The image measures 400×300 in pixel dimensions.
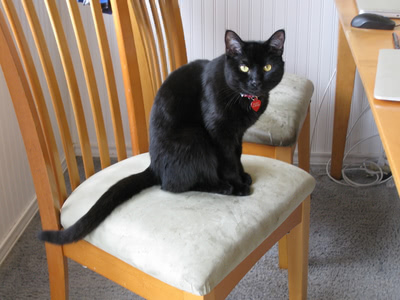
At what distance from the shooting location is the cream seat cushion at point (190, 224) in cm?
91

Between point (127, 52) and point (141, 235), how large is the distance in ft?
1.53

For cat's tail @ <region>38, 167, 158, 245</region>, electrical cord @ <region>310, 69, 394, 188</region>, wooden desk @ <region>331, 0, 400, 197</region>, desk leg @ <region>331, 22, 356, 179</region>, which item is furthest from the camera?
electrical cord @ <region>310, 69, 394, 188</region>

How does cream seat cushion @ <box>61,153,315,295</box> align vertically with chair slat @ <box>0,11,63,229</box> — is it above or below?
below

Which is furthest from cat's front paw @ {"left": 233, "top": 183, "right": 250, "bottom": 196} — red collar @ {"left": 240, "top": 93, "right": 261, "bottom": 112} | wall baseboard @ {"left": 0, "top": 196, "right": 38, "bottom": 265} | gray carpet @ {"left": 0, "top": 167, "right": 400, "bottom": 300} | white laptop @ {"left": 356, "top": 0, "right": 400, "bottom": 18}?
wall baseboard @ {"left": 0, "top": 196, "right": 38, "bottom": 265}

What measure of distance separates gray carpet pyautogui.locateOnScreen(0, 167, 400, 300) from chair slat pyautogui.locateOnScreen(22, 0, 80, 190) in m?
0.50

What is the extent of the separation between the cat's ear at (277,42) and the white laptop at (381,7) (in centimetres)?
42

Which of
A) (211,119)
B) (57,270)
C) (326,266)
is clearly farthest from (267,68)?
(326,266)

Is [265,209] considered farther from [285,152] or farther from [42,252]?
[42,252]

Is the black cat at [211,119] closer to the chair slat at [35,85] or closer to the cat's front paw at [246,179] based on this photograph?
the cat's front paw at [246,179]

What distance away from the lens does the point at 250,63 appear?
108 centimetres

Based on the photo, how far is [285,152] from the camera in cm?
142

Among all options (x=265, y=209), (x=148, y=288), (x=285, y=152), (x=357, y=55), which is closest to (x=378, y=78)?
(x=357, y=55)

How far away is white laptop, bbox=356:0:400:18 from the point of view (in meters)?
1.38

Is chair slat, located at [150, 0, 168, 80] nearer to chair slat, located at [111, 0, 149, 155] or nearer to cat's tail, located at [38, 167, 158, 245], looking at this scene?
chair slat, located at [111, 0, 149, 155]
